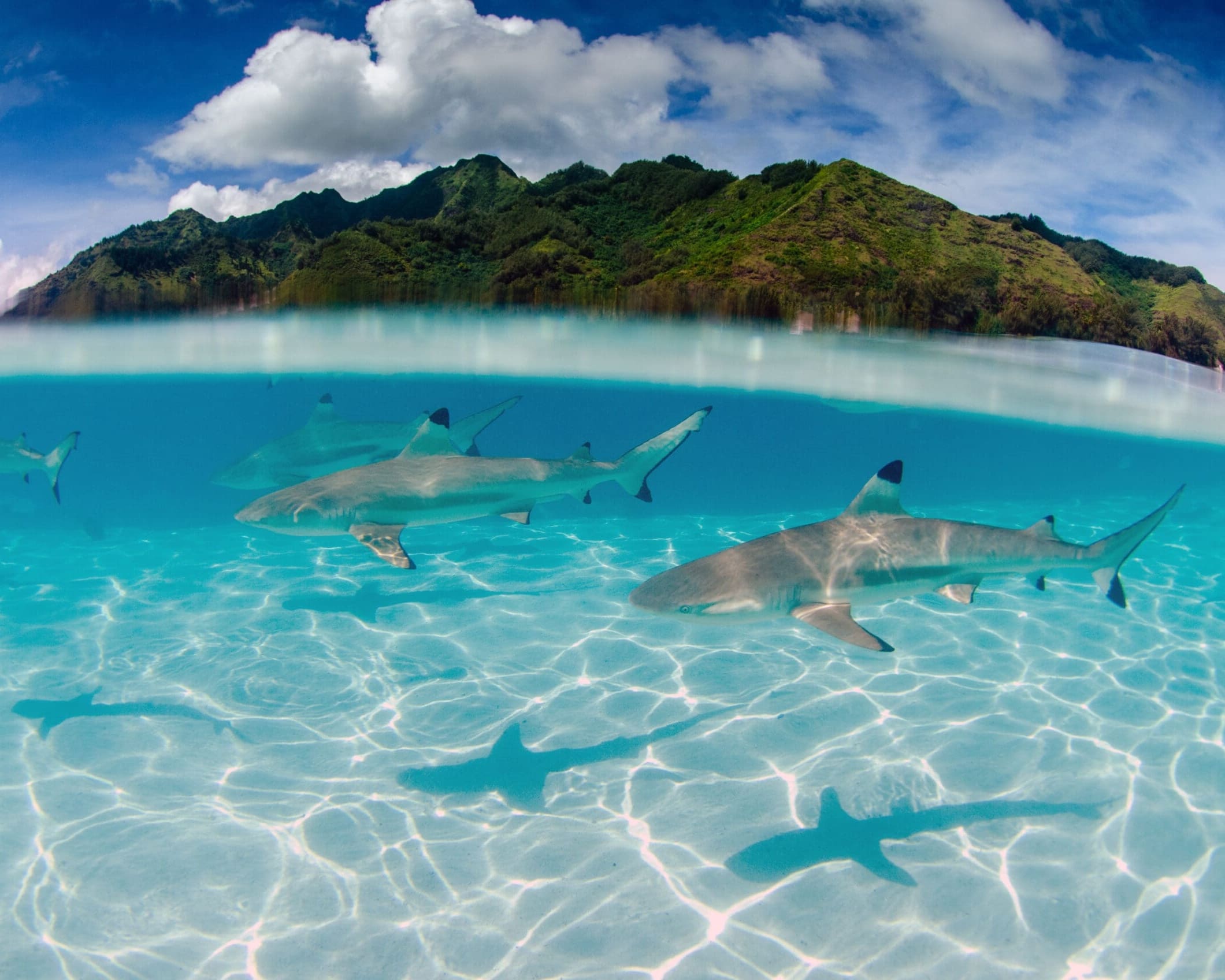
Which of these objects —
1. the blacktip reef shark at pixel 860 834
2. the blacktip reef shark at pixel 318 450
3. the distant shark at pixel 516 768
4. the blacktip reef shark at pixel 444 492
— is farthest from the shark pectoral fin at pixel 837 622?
the blacktip reef shark at pixel 318 450

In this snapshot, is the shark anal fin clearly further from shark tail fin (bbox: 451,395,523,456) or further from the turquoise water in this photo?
shark tail fin (bbox: 451,395,523,456)

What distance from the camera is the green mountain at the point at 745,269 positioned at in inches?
704

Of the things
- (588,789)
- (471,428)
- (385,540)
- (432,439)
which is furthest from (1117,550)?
(471,428)

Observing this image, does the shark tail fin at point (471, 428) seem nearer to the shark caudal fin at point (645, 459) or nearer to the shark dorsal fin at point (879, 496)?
the shark caudal fin at point (645, 459)

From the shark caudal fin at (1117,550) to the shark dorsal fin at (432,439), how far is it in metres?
6.18

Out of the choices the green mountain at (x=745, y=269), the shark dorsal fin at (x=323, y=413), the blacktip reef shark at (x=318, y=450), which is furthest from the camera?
the green mountain at (x=745, y=269)

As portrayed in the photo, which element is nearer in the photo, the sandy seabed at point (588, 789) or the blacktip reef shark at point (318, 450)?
the sandy seabed at point (588, 789)

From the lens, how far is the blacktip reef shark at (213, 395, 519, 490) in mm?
11422

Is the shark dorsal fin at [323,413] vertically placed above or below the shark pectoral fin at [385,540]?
above

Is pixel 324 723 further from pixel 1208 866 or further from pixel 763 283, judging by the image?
pixel 763 283

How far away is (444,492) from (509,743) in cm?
263

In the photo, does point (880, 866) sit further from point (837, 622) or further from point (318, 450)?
point (318, 450)

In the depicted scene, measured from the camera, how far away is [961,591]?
534 centimetres

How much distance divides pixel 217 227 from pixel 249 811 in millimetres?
23790
